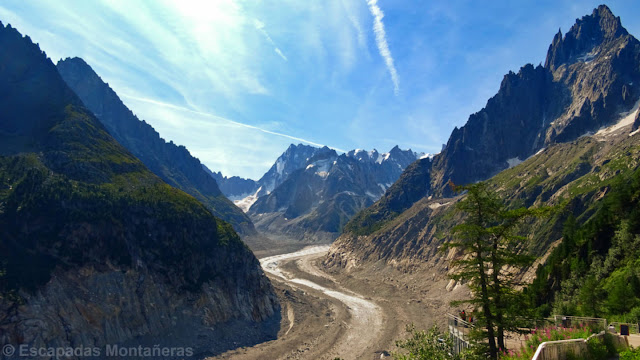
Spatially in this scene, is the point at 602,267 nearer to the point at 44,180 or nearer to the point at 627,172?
the point at 627,172

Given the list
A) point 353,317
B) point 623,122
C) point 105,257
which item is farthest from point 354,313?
point 623,122

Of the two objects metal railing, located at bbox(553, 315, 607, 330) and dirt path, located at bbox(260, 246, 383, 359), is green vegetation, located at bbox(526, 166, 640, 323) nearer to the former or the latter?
metal railing, located at bbox(553, 315, 607, 330)

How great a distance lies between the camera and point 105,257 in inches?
2562

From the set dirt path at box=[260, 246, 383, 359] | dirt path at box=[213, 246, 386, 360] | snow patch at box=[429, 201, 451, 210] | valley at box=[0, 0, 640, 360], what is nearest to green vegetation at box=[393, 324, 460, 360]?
valley at box=[0, 0, 640, 360]

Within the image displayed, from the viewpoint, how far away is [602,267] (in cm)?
4712

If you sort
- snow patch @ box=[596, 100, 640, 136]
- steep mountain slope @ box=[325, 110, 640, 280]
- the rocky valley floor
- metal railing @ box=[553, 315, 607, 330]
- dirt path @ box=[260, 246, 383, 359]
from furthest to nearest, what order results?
snow patch @ box=[596, 100, 640, 136] < steep mountain slope @ box=[325, 110, 640, 280] < dirt path @ box=[260, 246, 383, 359] < the rocky valley floor < metal railing @ box=[553, 315, 607, 330]

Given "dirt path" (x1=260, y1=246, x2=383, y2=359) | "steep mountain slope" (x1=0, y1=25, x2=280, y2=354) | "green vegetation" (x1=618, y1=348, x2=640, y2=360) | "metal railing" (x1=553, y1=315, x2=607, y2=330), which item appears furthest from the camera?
"dirt path" (x1=260, y1=246, x2=383, y2=359)

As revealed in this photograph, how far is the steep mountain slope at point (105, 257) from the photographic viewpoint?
179ft

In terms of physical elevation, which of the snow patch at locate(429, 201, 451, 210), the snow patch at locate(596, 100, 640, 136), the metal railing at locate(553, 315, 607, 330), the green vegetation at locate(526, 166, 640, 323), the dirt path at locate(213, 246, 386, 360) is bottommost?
the dirt path at locate(213, 246, 386, 360)

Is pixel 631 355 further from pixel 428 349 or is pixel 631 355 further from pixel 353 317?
pixel 353 317

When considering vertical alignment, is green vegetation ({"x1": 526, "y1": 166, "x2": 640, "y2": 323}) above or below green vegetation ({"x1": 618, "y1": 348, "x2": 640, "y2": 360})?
above

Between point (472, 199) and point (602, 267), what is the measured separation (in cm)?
3685

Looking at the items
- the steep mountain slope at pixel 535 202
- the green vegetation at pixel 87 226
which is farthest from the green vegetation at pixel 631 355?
the steep mountain slope at pixel 535 202

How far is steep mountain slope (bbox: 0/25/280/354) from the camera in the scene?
2153 inches
